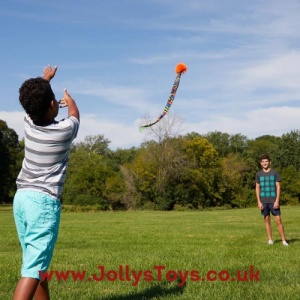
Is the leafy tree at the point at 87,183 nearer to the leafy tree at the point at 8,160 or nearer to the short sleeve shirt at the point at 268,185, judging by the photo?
the leafy tree at the point at 8,160

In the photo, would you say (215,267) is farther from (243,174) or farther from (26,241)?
(243,174)

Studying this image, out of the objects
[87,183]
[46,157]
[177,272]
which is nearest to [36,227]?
[46,157]

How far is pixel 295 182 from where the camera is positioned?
205 feet

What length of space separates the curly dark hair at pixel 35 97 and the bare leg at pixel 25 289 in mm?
1299

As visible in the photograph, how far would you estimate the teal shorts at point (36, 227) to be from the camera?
3.73m

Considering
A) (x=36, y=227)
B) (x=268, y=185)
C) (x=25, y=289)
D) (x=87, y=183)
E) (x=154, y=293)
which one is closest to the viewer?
(x=25, y=289)

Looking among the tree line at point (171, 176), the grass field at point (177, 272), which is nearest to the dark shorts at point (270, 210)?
the grass field at point (177, 272)

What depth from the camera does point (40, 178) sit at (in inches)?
154

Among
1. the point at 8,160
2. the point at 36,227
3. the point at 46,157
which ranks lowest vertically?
the point at 36,227

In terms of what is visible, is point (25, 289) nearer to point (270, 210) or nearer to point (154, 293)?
point (154, 293)

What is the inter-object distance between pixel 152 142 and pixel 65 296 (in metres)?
49.2

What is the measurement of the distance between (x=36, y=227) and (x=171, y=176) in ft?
170

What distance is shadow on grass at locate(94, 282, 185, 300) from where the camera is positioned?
522cm

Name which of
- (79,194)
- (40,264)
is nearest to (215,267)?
(40,264)
